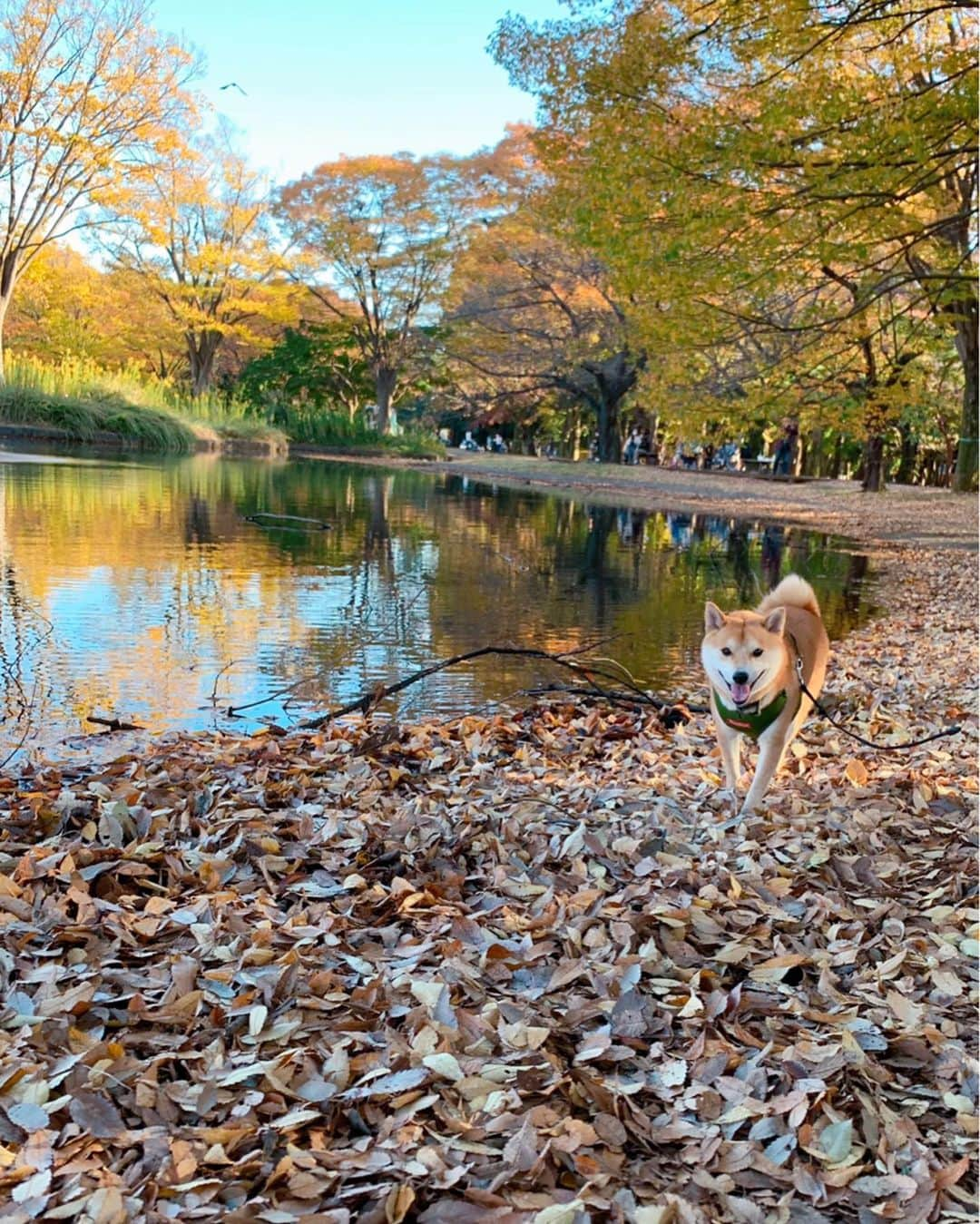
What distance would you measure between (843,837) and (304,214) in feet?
130

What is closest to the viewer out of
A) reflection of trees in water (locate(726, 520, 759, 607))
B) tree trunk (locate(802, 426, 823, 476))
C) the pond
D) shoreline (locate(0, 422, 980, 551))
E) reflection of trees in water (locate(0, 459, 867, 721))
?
the pond

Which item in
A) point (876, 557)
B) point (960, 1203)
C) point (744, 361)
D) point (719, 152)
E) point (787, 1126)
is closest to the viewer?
point (960, 1203)

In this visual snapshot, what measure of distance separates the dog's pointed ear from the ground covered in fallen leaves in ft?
2.18

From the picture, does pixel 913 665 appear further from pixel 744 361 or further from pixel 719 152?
pixel 744 361

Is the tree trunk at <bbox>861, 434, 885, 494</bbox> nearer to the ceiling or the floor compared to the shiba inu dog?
nearer to the ceiling

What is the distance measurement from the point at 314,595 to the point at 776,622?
5365mm

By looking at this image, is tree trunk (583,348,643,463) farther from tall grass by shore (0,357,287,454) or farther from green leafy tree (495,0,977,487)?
green leafy tree (495,0,977,487)

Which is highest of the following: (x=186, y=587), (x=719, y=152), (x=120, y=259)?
(x=120, y=259)

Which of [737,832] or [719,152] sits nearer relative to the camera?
[737,832]

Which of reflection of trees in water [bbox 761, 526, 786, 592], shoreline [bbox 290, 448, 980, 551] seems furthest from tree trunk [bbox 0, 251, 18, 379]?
reflection of trees in water [bbox 761, 526, 786, 592]

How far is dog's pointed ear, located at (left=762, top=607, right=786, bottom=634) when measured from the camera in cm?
396

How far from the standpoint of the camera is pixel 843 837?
349 cm

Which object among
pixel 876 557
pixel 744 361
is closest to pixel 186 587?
pixel 876 557

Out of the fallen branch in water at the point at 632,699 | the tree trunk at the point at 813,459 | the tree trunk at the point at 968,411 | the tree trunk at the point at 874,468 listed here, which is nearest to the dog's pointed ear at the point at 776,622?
the fallen branch in water at the point at 632,699
